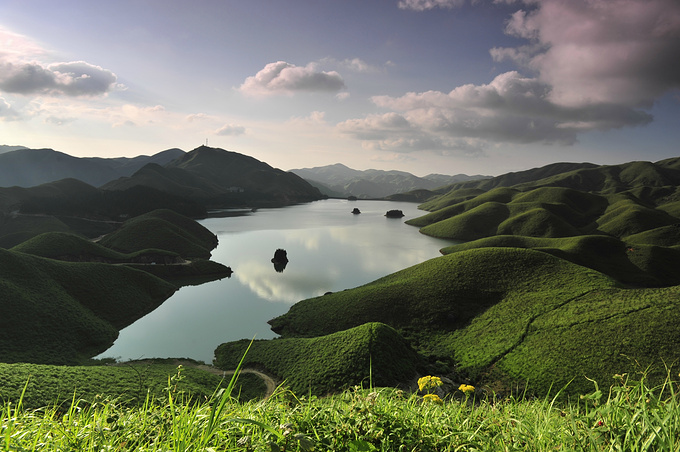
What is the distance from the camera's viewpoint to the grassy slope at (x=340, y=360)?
29.6 m

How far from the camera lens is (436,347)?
39.8 m

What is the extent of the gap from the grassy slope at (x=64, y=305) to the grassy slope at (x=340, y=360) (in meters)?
19.0

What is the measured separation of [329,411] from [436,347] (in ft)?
128

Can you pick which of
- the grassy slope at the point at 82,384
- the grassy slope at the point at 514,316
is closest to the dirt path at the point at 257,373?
the grassy slope at the point at 82,384

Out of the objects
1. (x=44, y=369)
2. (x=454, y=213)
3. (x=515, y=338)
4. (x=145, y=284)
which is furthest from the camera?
(x=454, y=213)

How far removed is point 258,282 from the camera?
7250 cm

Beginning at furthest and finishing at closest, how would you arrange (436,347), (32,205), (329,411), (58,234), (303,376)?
(32,205), (58,234), (436,347), (303,376), (329,411)

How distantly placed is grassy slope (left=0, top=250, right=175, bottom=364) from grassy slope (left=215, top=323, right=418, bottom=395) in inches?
749

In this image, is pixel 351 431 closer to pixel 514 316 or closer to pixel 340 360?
pixel 340 360

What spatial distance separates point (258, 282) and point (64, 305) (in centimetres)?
3376

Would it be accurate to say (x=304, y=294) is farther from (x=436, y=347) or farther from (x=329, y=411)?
(x=329, y=411)

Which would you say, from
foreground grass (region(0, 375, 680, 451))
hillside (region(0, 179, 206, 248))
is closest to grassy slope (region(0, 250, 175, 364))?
foreground grass (region(0, 375, 680, 451))

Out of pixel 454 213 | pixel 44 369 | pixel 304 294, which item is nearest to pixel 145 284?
pixel 304 294

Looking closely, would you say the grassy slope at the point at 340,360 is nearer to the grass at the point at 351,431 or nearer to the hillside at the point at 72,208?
the grass at the point at 351,431
